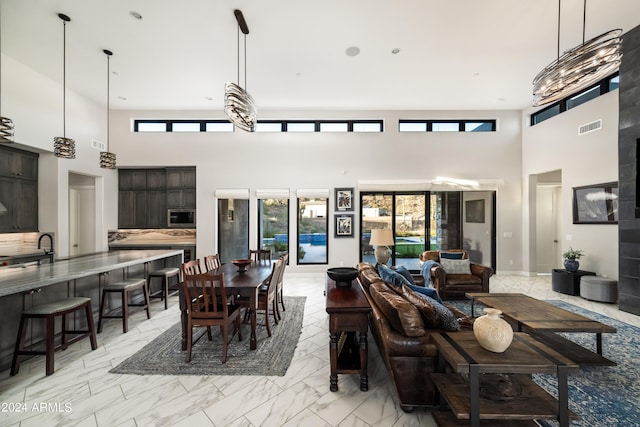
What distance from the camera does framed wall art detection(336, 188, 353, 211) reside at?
6.59 m

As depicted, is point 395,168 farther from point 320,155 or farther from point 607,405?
point 607,405

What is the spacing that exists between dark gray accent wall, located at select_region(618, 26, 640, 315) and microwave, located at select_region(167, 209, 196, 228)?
8.60m

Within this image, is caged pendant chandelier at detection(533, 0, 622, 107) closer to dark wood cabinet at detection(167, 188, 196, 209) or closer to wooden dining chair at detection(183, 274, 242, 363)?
wooden dining chair at detection(183, 274, 242, 363)

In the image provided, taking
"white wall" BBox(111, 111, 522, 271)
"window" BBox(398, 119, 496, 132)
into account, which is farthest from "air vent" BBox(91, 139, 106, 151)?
"window" BBox(398, 119, 496, 132)

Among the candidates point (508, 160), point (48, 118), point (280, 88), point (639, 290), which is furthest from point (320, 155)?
point (639, 290)

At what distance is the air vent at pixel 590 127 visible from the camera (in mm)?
4784

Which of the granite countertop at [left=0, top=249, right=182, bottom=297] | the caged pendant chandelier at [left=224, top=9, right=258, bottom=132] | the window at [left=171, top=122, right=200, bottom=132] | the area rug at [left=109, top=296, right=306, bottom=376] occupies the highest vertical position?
the window at [left=171, top=122, right=200, bottom=132]

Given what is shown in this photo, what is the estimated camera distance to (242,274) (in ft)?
11.4

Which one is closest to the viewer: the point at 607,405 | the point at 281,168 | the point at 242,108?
the point at 607,405

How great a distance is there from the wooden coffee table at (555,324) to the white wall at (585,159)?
10.1 feet

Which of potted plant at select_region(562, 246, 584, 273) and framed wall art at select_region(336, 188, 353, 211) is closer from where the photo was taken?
potted plant at select_region(562, 246, 584, 273)

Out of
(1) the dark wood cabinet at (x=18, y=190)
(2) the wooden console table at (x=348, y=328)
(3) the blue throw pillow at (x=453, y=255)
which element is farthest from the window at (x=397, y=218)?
(1) the dark wood cabinet at (x=18, y=190)

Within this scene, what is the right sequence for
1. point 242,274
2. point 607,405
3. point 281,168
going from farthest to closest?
point 281,168
point 242,274
point 607,405

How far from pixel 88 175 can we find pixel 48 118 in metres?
1.45
